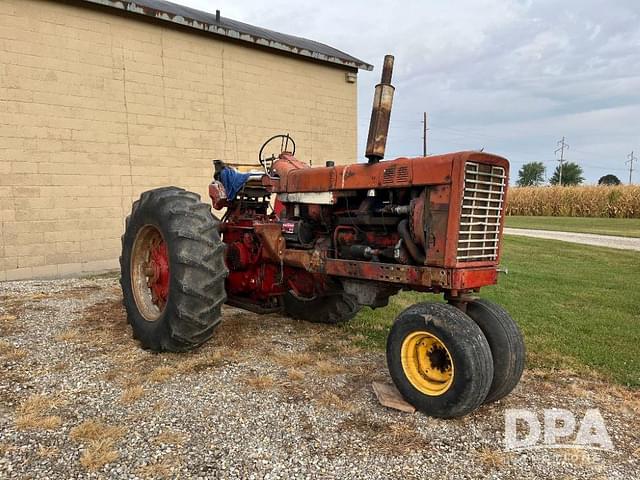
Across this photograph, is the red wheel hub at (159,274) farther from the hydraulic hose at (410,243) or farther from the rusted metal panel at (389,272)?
the hydraulic hose at (410,243)

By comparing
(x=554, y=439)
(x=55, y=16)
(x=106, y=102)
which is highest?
(x=55, y=16)

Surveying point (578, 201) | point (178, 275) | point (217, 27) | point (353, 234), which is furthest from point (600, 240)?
point (178, 275)

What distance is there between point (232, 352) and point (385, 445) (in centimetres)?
190

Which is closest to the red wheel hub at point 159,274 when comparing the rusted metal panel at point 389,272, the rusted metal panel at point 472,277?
the rusted metal panel at point 389,272

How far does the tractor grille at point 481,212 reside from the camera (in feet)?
10.6

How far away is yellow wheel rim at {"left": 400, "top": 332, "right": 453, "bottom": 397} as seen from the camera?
318cm

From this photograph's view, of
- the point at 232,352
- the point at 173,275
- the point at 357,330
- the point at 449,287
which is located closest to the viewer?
the point at 449,287

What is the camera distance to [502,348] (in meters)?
3.24

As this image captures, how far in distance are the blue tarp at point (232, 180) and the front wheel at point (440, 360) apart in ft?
8.46

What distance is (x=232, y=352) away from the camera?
14.3 feet

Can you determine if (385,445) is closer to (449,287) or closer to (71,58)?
(449,287)

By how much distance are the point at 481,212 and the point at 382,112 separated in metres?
1.00

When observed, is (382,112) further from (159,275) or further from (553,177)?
(553,177)

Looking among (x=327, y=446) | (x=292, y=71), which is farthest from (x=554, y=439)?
(x=292, y=71)
